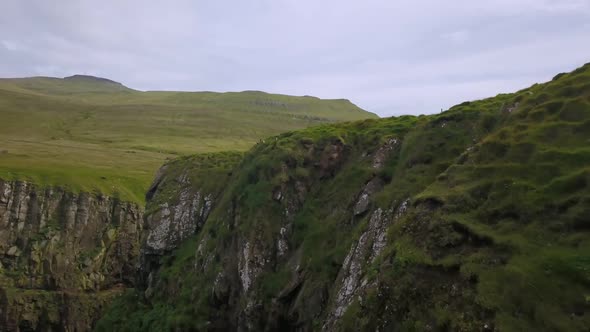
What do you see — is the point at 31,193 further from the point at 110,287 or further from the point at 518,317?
the point at 518,317

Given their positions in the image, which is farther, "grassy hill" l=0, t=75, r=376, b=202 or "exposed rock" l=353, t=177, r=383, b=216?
"grassy hill" l=0, t=75, r=376, b=202

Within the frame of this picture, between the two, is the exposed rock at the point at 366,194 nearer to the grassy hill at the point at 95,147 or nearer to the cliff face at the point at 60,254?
the cliff face at the point at 60,254

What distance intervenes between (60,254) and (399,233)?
201 feet

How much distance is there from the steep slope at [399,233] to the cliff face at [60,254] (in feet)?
75.6

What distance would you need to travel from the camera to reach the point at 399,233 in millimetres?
19328

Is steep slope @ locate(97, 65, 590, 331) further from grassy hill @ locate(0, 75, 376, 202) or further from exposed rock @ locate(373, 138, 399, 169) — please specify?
grassy hill @ locate(0, 75, 376, 202)

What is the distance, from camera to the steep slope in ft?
48.9

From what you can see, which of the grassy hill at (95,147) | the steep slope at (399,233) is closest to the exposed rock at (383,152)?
the steep slope at (399,233)

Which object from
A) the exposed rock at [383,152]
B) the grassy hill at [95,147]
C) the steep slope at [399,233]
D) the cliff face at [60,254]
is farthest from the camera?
the grassy hill at [95,147]

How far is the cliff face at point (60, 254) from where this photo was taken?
5788 cm

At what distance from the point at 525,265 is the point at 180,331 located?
80.7 feet

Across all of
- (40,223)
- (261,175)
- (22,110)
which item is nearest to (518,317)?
(261,175)

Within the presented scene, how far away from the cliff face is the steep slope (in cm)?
2303

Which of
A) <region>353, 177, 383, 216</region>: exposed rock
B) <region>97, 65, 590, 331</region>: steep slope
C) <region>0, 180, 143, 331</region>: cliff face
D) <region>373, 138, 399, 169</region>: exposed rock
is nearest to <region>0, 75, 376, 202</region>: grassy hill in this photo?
<region>0, 180, 143, 331</region>: cliff face
